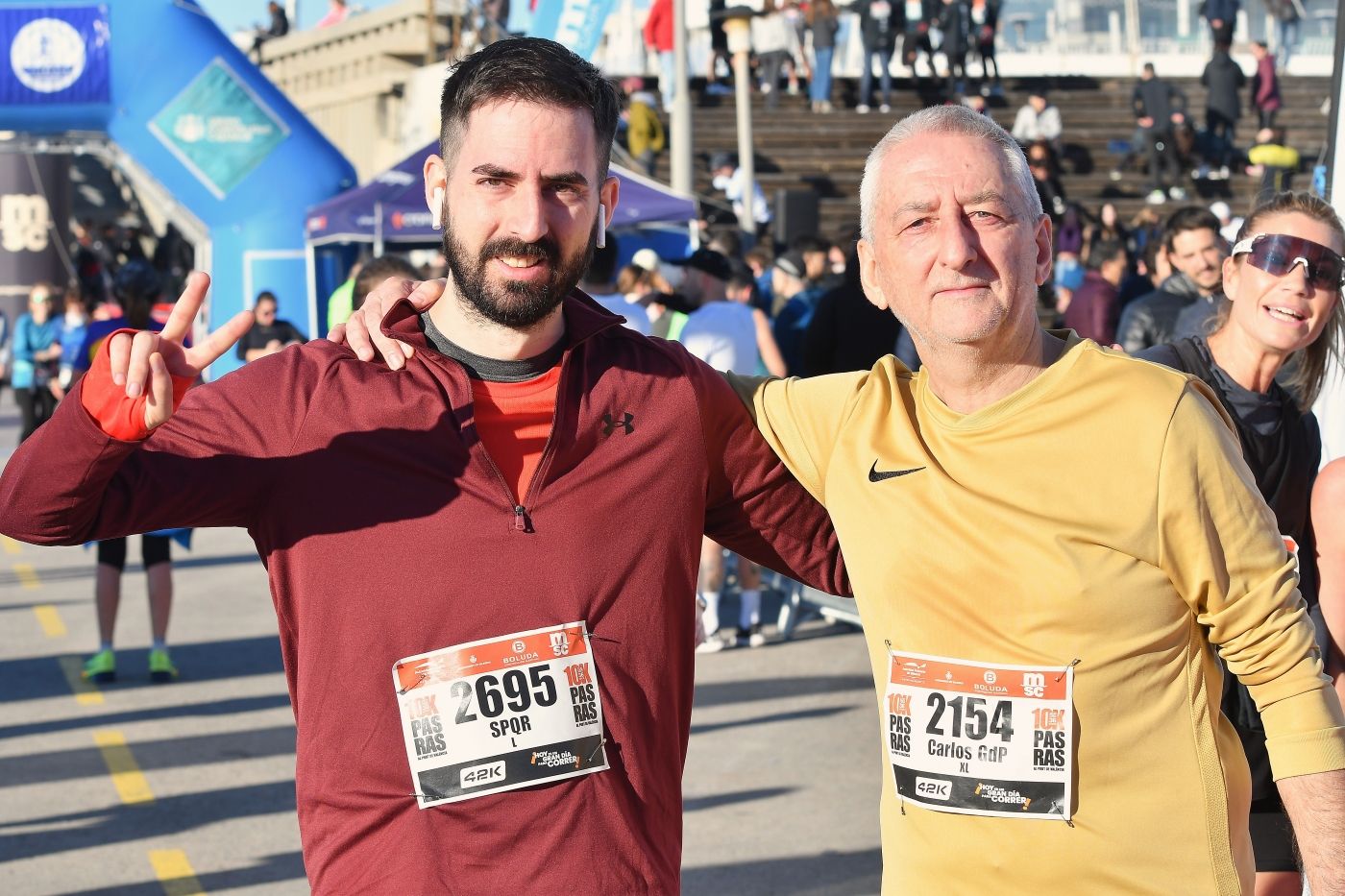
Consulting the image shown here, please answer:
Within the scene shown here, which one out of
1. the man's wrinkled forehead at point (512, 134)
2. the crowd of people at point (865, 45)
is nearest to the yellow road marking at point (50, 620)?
the man's wrinkled forehead at point (512, 134)

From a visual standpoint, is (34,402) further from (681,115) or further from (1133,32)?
(1133,32)

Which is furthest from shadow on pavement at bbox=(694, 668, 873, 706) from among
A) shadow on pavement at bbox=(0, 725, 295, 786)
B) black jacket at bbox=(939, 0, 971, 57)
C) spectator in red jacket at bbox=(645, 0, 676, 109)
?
black jacket at bbox=(939, 0, 971, 57)

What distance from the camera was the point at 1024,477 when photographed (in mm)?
2549

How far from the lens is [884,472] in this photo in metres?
2.70

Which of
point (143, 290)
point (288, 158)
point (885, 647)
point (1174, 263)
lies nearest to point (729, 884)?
point (885, 647)

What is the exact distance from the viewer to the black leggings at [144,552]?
8.49m

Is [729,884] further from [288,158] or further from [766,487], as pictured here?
[288,158]

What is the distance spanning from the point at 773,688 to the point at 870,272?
574cm

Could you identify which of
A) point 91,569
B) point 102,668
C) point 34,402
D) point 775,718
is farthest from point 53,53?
point 775,718

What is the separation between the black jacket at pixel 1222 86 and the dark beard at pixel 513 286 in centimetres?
2382

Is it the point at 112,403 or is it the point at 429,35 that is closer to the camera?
the point at 112,403

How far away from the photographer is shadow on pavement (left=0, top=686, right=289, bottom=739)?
782 cm

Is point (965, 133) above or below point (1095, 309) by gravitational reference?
above

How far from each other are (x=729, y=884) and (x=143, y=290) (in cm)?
458
